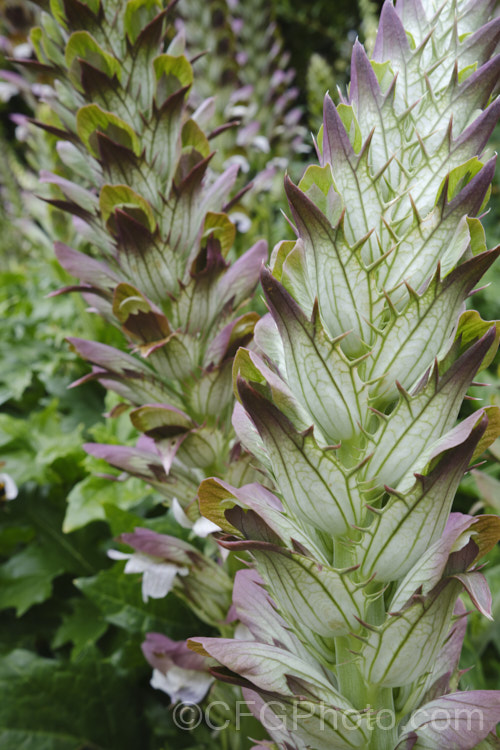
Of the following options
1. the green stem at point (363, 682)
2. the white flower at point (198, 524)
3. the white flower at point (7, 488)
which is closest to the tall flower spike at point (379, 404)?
the green stem at point (363, 682)

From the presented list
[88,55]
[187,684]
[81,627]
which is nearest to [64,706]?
[81,627]

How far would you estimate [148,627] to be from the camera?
1.11 metres

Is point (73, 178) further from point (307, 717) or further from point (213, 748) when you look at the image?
point (307, 717)

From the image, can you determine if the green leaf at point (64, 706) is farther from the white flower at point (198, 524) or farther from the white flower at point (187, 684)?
the white flower at point (198, 524)

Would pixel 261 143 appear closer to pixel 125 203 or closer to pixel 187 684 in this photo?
pixel 125 203

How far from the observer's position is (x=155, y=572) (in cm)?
79

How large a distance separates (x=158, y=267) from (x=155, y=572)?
A: 401 millimetres

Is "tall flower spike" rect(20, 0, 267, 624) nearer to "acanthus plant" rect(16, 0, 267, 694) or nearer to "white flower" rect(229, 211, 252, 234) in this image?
"acanthus plant" rect(16, 0, 267, 694)

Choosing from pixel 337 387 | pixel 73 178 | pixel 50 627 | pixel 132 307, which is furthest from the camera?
pixel 73 178

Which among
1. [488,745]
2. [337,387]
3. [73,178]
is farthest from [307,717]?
[73,178]

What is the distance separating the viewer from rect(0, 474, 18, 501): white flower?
1.34 m

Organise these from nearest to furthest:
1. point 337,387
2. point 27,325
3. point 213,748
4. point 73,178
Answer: point 337,387 → point 213,748 → point 73,178 → point 27,325

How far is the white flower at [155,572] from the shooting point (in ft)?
2.55

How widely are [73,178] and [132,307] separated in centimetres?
147
